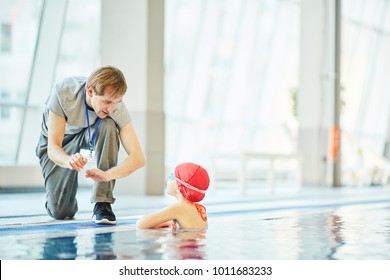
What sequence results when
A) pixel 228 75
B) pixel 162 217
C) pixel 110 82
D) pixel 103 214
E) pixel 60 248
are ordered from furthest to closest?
1. pixel 228 75
2. pixel 103 214
3. pixel 162 217
4. pixel 110 82
5. pixel 60 248

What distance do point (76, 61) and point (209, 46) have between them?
341 centimetres

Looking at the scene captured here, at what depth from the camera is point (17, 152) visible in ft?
25.3

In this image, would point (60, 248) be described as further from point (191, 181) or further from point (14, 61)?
point (14, 61)

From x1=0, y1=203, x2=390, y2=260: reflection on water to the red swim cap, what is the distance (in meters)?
0.15

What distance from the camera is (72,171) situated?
318cm

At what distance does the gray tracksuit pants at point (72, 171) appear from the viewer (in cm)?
304

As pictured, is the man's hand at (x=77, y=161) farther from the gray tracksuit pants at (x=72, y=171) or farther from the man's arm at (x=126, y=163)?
the gray tracksuit pants at (x=72, y=171)

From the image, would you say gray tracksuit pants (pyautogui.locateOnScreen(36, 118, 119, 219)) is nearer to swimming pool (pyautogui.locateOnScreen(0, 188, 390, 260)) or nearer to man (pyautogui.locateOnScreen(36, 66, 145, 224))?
man (pyautogui.locateOnScreen(36, 66, 145, 224))

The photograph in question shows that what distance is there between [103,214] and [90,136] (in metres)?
0.36

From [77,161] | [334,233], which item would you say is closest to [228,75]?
[334,233]

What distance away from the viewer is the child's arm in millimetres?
2898

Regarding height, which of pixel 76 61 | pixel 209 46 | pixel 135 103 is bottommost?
pixel 135 103
